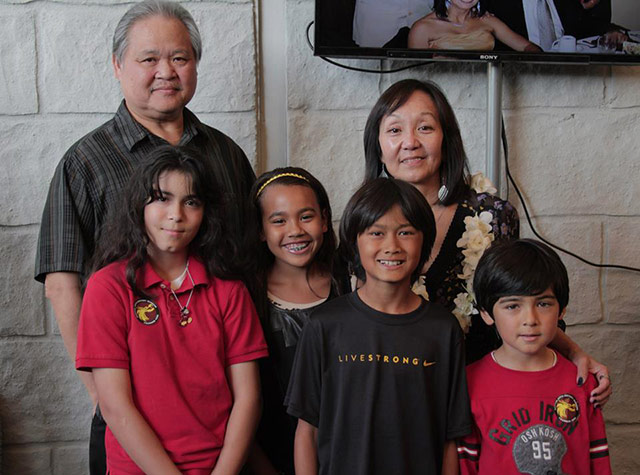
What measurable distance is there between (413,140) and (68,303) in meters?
0.85

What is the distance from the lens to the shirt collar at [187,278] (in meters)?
1.46

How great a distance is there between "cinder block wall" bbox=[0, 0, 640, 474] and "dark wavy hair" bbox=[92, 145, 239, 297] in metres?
0.63

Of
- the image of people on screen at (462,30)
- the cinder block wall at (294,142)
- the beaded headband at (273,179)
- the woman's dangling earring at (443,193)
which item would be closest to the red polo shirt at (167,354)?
the beaded headband at (273,179)

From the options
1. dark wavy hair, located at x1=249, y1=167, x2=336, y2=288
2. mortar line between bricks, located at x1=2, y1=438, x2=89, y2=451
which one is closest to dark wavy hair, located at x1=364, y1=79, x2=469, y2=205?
dark wavy hair, located at x1=249, y1=167, x2=336, y2=288

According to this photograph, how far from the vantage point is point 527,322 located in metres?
1.38

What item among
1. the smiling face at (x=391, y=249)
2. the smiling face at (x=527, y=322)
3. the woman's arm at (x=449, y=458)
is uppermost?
the smiling face at (x=391, y=249)

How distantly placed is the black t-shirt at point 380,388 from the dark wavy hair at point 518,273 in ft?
0.32

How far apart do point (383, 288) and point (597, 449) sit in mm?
500

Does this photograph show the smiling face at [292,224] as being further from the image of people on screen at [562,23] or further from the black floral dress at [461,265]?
the image of people on screen at [562,23]

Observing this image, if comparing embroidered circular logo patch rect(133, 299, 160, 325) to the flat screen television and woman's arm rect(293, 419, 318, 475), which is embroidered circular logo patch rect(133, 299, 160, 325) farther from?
the flat screen television

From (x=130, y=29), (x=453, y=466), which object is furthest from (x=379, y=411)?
Result: (x=130, y=29)

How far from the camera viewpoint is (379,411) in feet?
4.42

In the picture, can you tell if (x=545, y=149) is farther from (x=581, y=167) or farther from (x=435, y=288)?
(x=435, y=288)

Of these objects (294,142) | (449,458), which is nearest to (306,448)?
(449,458)
